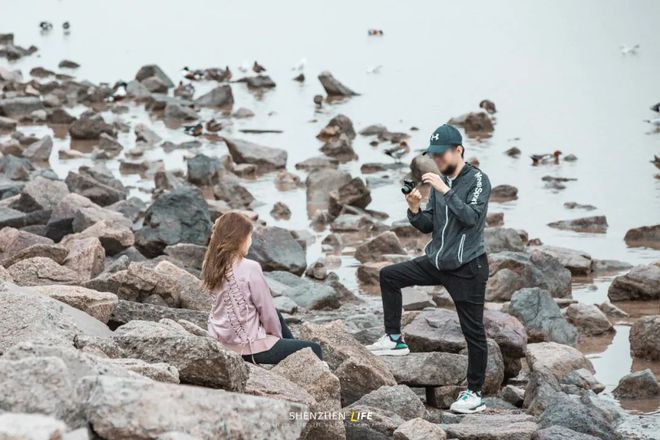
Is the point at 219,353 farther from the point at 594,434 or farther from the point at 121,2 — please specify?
the point at 121,2

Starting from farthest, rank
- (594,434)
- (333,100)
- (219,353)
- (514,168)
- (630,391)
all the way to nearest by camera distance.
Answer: (333,100)
(514,168)
(630,391)
(594,434)
(219,353)

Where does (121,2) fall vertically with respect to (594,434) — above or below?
below

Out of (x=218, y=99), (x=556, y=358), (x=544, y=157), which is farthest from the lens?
(x=218, y=99)

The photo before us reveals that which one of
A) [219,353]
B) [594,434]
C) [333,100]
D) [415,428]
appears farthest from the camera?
[333,100]

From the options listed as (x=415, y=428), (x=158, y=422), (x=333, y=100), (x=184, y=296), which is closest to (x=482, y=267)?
(x=415, y=428)

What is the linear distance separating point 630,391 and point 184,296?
4269 millimetres

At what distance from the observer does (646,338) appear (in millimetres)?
12023

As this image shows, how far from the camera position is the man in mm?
8602

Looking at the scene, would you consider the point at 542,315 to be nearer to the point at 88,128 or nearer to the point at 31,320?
the point at 31,320

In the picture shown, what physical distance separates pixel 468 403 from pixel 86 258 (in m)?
5.57

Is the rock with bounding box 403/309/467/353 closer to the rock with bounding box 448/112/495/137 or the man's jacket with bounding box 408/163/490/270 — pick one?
the man's jacket with bounding box 408/163/490/270

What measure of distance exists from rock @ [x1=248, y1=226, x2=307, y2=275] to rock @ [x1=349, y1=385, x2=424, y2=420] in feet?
22.3

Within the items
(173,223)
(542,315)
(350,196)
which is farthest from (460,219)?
(350,196)

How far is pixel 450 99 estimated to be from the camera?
38625 millimetres
